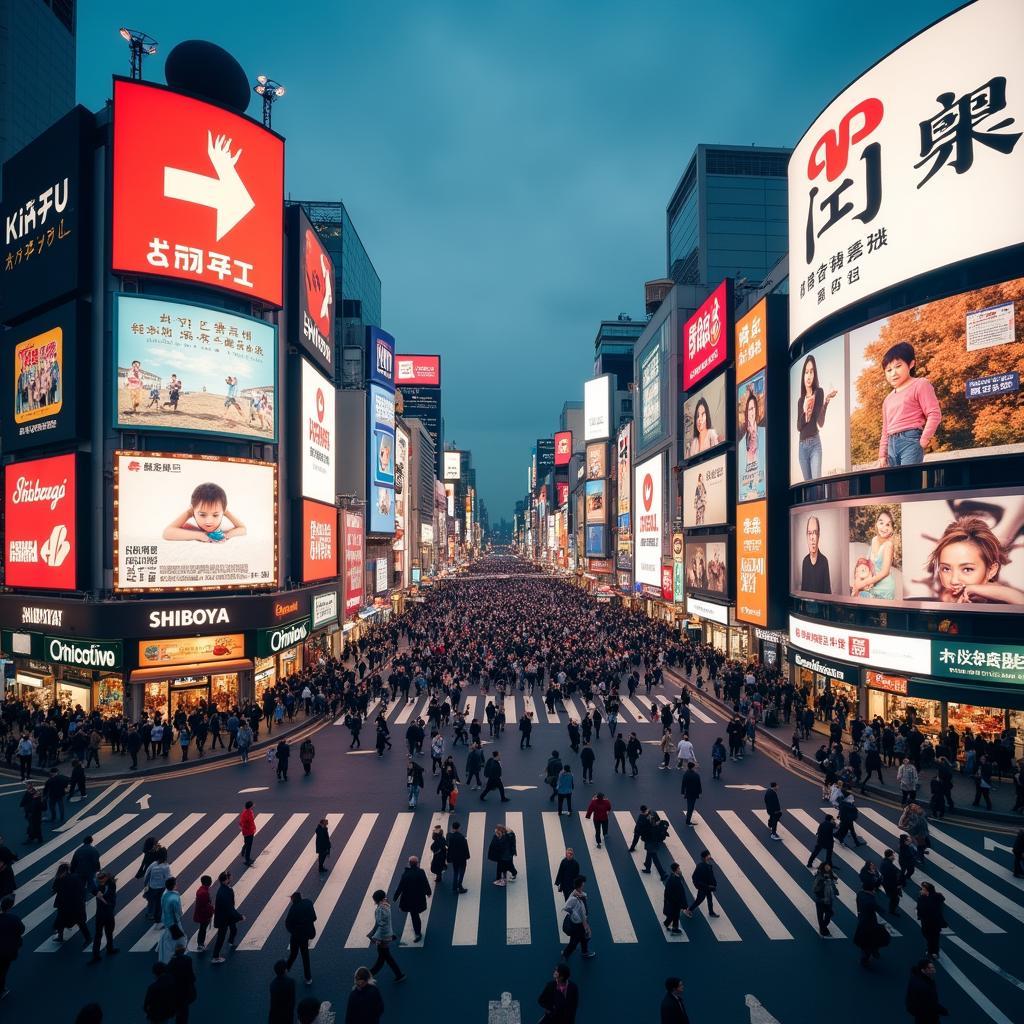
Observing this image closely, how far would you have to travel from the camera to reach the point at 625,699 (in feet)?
106

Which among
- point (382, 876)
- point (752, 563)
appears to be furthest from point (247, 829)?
point (752, 563)

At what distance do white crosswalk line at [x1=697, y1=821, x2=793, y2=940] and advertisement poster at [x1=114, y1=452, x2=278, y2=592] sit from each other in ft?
69.9

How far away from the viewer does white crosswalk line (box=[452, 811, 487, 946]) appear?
11619 millimetres

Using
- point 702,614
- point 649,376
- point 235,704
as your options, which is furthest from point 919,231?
point 649,376

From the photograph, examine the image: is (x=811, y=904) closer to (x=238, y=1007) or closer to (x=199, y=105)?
(x=238, y=1007)

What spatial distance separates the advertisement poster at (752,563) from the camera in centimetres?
3453

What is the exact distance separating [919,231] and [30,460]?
3675 cm

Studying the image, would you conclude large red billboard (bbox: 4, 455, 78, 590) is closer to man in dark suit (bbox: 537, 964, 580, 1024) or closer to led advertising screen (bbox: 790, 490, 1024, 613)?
man in dark suit (bbox: 537, 964, 580, 1024)

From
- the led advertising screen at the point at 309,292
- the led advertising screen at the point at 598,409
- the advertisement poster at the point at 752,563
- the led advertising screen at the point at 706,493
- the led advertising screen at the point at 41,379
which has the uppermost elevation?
the led advertising screen at the point at 598,409

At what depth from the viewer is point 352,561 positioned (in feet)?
145

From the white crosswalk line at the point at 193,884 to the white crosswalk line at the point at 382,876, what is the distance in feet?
9.39

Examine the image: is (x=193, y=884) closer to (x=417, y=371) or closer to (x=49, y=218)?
(x=49, y=218)

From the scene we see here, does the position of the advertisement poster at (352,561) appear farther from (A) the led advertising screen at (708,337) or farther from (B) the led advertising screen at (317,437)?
(A) the led advertising screen at (708,337)

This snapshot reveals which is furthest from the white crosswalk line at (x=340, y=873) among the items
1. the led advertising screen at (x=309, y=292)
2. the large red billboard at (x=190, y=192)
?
the led advertising screen at (x=309, y=292)
